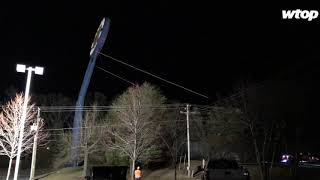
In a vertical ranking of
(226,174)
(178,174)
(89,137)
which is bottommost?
(226,174)

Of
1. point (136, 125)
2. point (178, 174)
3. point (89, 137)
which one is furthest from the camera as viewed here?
point (89, 137)

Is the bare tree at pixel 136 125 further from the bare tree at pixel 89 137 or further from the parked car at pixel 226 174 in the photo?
the parked car at pixel 226 174

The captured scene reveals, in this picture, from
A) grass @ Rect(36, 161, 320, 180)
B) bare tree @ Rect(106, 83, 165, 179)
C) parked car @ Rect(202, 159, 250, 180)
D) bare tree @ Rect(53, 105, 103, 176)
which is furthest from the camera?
bare tree @ Rect(53, 105, 103, 176)

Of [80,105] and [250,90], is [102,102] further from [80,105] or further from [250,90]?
[250,90]

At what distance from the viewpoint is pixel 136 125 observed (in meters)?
54.4

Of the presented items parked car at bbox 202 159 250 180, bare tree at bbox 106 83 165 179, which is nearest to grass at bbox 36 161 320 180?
bare tree at bbox 106 83 165 179

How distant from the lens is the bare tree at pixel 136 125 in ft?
178

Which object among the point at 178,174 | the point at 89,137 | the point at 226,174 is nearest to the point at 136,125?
the point at 178,174

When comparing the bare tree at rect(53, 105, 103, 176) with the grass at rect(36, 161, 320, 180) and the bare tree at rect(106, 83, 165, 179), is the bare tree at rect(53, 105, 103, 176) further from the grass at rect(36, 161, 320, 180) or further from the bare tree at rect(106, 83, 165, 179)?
the grass at rect(36, 161, 320, 180)

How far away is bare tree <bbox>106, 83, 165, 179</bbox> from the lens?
54219 mm

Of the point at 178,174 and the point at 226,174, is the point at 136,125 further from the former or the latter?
the point at 226,174

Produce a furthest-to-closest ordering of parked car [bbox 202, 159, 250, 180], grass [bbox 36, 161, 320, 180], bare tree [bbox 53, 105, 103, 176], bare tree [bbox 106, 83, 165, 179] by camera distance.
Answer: bare tree [bbox 53, 105, 103, 176] → bare tree [bbox 106, 83, 165, 179] → grass [bbox 36, 161, 320, 180] → parked car [bbox 202, 159, 250, 180]

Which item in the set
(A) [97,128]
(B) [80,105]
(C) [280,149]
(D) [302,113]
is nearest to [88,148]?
(A) [97,128]

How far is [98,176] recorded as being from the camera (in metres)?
23.3
